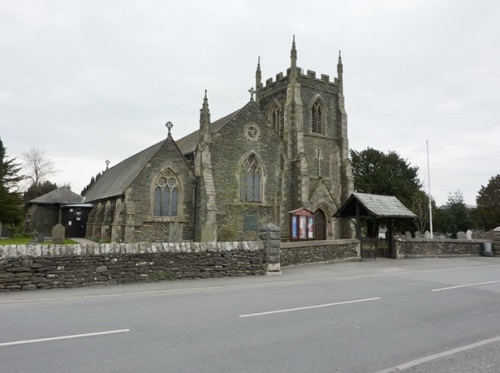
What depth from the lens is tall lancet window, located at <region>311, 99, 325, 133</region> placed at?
34.8 metres

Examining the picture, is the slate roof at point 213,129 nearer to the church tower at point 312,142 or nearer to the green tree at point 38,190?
the church tower at point 312,142

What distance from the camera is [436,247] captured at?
23.6 metres

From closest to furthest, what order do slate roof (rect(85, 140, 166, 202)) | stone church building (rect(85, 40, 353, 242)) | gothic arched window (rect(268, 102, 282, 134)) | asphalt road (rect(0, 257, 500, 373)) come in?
asphalt road (rect(0, 257, 500, 373)) → stone church building (rect(85, 40, 353, 242)) → slate roof (rect(85, 140, 166, 202)) → gothic arched window (rect(268, 102, 282, 134))

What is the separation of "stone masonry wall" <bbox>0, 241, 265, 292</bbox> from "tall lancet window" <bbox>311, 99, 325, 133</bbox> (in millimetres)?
22249

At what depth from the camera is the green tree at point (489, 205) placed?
2028 inches

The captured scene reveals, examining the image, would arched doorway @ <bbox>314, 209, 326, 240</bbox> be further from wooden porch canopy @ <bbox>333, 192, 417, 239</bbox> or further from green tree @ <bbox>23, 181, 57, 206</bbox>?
green tree @ <bbox>23, 181, 57, 206</bbox>

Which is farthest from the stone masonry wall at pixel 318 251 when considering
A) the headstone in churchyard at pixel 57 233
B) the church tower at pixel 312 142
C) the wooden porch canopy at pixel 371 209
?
the headstone in churchyard at pixel 57 233

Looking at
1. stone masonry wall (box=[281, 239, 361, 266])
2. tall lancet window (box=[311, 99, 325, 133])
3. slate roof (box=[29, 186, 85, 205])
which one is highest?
tall lancet window (box=[311, 99, 325, 133])

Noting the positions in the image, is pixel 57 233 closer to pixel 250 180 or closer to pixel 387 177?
pixel 250 180

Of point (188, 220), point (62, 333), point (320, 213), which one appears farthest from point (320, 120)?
point (62, 333)

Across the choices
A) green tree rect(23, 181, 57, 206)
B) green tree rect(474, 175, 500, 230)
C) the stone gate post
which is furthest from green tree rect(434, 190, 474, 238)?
green tree rect(23, 181, 57, 206)

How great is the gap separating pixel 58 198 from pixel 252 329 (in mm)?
32774

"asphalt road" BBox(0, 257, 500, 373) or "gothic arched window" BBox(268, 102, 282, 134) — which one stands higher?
"gothic arched window" BBox(268, 102, 282, 134)

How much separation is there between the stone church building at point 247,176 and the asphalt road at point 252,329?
1219 cm
